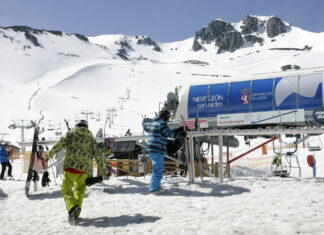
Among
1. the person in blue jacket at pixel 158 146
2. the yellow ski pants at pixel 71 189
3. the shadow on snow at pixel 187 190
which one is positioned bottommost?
the shadow on snow at pixel 187 190

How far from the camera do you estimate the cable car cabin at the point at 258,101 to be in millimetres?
A: 9953

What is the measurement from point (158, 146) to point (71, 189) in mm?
1716

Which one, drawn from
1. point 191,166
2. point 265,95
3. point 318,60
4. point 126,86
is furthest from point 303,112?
point 318,60

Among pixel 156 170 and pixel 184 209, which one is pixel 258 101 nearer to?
pixel 156 170

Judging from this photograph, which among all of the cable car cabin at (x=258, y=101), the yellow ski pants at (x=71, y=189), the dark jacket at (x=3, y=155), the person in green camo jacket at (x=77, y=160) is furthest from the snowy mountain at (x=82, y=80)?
the dark jacket at (x=3, y=155)

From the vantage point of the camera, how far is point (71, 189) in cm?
440

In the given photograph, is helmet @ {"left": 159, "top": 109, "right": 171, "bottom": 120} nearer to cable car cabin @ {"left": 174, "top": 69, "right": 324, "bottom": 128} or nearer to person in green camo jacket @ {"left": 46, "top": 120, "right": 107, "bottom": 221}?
person in green camo jacket @ {"left": 46, "top": 120, "right": 107, "bottom": 221}

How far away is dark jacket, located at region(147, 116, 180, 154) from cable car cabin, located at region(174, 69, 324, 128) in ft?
18.4

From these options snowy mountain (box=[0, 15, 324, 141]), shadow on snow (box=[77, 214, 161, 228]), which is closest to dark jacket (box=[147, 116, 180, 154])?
shadow on snow (box=[77, 214, 161, 228])

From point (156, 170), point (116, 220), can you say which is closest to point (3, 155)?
Result: point (156, 170)

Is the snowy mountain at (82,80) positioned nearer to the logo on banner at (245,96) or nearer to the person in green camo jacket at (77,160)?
the logo on banner at (245,96)

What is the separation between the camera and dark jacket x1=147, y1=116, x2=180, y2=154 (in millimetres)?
5352

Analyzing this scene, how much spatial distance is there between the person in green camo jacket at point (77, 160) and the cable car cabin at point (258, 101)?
A: 6.98 metres

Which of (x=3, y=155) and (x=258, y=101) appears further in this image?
(x=258, y=101)
